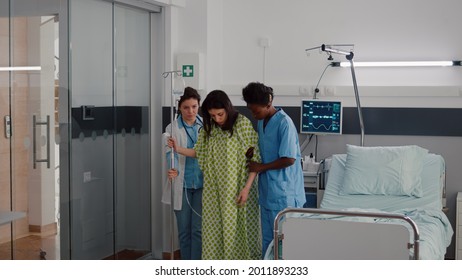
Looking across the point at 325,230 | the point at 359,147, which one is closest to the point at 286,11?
the point at 359,147

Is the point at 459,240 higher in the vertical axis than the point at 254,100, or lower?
lower

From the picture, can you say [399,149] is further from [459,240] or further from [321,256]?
[321,256]

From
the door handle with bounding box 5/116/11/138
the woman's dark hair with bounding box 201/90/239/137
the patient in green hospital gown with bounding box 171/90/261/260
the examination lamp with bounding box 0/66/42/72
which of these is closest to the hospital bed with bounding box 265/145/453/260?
the patient in green hospital gown with bounding box 171/90/261/260

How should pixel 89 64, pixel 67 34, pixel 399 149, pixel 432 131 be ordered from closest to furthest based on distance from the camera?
pixel 67 34 → pixel 89 64 → pixel 399 149 → pixel 432 131

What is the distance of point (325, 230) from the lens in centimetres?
406

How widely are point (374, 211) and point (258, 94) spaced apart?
1.09 m

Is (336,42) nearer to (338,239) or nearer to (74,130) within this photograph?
(74,130)

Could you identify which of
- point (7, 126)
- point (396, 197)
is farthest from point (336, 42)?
point (7, 126)

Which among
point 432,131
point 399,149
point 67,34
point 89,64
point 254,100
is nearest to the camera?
point 254,100

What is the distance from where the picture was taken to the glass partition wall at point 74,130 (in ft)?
14.8

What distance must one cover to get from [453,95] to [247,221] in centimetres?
234

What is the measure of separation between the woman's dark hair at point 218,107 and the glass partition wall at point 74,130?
100 cm

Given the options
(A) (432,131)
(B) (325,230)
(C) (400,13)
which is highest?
(C) (400,13)

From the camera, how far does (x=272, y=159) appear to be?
477 cm
